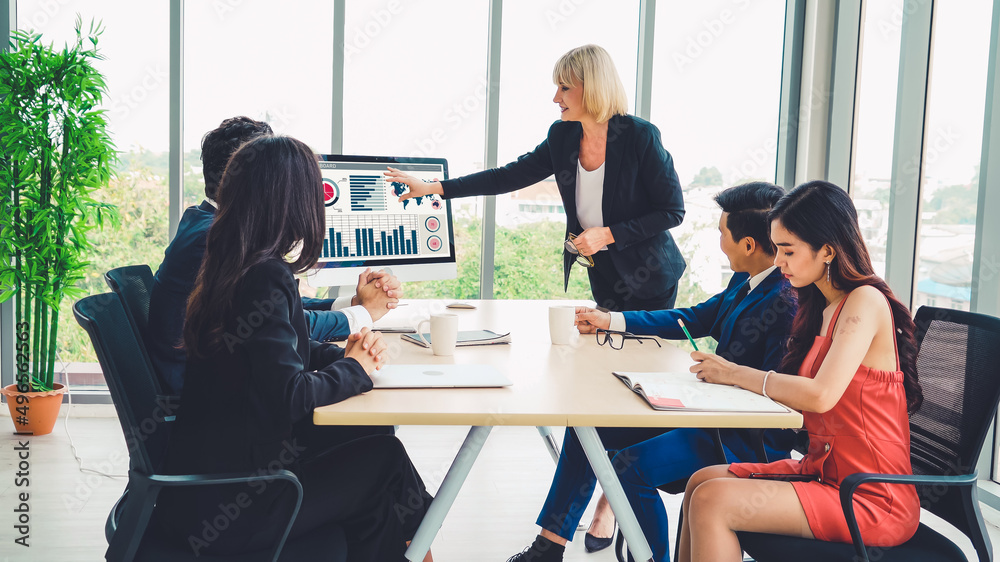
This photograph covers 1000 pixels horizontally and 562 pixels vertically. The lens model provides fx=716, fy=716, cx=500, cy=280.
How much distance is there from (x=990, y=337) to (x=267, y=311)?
1.36 metres

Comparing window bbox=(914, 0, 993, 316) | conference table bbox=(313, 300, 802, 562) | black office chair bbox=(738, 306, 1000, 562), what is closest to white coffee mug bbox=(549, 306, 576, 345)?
conference table bbox=(313, 300, 802, 562)

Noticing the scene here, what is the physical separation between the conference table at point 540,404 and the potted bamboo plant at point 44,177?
200cm

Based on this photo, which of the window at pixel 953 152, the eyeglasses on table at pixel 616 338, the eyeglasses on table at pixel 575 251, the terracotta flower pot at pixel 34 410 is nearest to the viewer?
the eyeglasses on table at pixel 616 338

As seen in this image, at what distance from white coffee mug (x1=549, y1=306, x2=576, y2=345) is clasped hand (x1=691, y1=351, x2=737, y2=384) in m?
0.46

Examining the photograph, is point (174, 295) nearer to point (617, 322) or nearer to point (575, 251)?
point (617, 322)

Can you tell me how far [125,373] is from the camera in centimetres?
125

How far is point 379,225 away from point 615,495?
125 cm

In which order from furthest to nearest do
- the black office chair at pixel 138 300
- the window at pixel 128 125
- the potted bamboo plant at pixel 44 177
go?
the window at pixel 128 125 < the potted bamboo plant at pixel 44 177 < the black office chair at pixel 138 300

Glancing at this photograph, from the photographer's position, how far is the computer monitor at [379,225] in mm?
2312

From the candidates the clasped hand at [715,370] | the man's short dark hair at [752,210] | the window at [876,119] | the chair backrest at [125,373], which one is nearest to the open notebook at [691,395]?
the clasped hand at [715,370]

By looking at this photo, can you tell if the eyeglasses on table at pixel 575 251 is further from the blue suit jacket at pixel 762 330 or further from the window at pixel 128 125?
the window at pixel 128 125

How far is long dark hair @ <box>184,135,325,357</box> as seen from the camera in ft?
4.28

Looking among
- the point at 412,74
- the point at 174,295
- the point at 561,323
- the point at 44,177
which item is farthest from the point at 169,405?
the point at 412,74

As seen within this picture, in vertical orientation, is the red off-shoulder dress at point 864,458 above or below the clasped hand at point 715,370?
below
